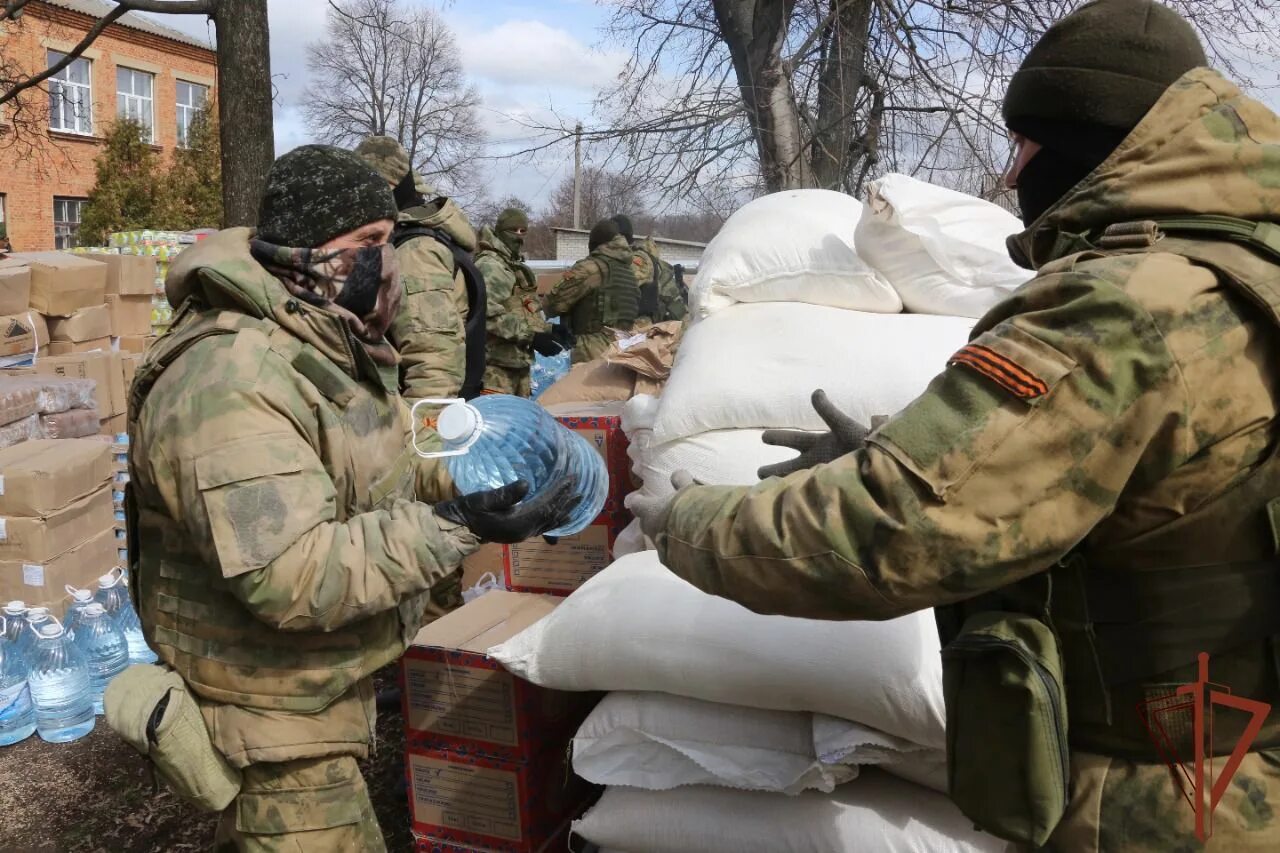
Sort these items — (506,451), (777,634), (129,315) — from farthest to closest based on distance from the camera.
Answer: (129,315)
(506,451)
(777,634)

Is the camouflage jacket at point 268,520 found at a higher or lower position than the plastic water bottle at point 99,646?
higher

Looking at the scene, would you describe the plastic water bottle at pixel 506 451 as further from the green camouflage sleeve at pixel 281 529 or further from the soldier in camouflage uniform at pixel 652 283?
the soldier in camouflage uniform at pixel 652 283

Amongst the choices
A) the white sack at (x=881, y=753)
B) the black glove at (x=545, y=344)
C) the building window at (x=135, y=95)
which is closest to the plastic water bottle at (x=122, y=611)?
the white sack at (x=881, y=753)

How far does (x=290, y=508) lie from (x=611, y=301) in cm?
552

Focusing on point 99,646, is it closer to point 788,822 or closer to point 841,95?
point 788,822

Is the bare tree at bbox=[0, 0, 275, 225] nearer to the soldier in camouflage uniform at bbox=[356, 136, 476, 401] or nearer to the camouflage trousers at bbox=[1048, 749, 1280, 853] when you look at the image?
the soldier in camouflage uniform at bbox=[356, 136, 476, 401]

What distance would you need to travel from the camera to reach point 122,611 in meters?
4.20

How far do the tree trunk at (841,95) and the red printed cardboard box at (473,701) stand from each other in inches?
134

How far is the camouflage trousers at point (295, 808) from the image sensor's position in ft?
5.73

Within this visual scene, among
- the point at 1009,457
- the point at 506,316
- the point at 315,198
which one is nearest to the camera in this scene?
the point at 1009,457

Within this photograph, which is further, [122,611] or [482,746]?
[122,611]

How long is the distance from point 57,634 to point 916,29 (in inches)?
178

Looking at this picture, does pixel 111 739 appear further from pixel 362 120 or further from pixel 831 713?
pixel 362 120

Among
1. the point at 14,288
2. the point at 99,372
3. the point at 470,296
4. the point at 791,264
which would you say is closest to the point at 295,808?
the point at 791,264
